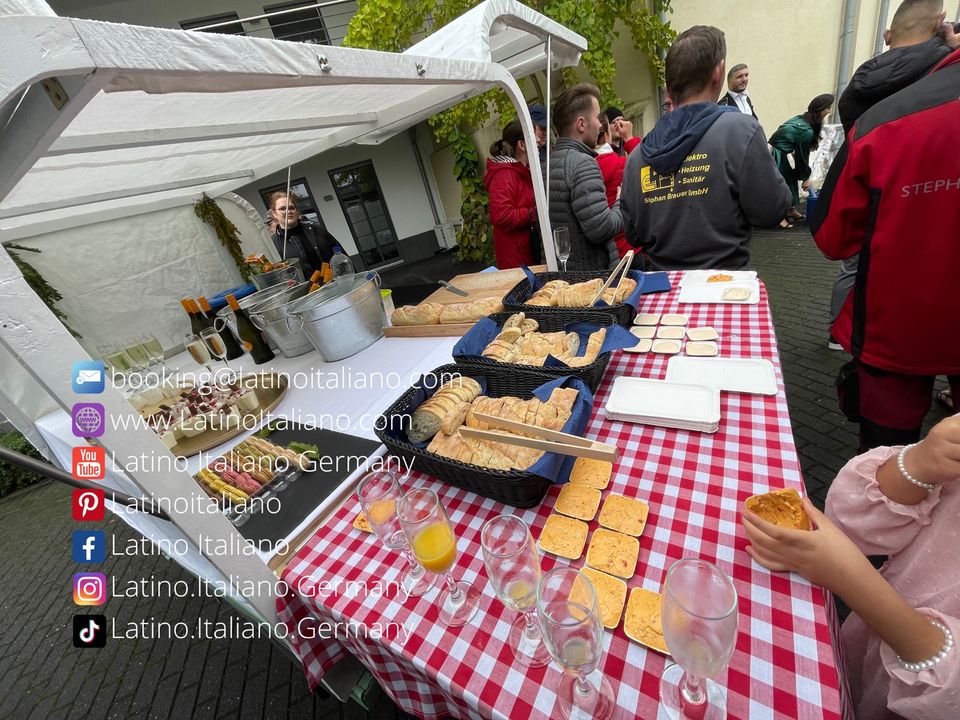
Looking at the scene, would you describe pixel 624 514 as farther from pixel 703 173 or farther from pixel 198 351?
pixel 198 351

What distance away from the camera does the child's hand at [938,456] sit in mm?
817

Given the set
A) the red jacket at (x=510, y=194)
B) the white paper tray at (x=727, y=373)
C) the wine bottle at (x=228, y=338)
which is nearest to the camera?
the white paper tray at (x=727, y=373)

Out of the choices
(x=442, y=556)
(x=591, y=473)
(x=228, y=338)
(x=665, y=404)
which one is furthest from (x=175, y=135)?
(x=665, y=404)

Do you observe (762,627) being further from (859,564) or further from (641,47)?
(641,47)

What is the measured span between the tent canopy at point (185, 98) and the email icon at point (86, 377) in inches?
16.3

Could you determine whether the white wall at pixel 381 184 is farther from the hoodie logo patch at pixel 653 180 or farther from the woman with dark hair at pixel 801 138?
the hoodie logo patch at pixel 653 180

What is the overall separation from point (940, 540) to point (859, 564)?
0.33 metres

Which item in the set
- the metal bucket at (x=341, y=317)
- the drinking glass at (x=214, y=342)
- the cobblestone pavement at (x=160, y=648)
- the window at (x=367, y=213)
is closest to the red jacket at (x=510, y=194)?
the metal bucket at (x=341, y=317)

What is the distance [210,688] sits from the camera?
2242 mm

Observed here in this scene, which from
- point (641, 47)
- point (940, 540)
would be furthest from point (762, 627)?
point (641, 47)

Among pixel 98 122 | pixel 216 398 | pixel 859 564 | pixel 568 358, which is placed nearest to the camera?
pixel 859 564

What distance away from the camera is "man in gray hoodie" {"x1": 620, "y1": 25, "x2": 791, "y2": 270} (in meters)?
2.12

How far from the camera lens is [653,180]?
2430mm

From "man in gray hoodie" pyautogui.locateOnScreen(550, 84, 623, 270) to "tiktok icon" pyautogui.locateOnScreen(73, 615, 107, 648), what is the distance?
14.9 feet
